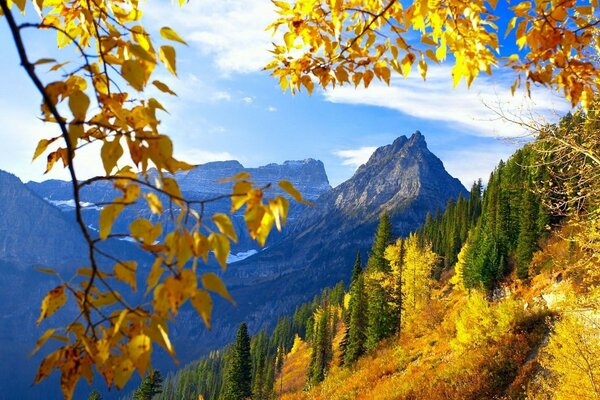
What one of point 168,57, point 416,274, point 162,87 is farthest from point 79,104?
point 416,274

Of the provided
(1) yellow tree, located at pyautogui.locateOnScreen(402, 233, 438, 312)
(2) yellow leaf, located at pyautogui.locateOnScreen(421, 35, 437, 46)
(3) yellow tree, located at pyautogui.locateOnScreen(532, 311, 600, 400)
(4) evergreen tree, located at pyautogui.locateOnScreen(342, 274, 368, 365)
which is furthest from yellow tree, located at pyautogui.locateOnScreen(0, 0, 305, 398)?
(4) evergreen tree, located at pyautogui.locateOnScreen(342, 274, 368, 365)

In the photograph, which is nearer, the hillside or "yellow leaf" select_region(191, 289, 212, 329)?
"yellow leaf" select_region(191, 289, 212, 329)

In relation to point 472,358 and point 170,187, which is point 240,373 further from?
point 170,187

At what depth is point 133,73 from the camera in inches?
62.8

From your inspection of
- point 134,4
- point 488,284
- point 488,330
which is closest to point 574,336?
point 488,330

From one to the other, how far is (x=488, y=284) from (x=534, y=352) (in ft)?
79.7

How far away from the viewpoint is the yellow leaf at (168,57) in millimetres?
1755

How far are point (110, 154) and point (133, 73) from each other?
31 cm

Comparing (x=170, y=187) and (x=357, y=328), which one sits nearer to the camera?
(x=170, y=187)

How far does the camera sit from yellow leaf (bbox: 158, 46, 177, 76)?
1755mm

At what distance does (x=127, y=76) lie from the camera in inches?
62.6

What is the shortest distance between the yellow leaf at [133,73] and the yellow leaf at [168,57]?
19cm

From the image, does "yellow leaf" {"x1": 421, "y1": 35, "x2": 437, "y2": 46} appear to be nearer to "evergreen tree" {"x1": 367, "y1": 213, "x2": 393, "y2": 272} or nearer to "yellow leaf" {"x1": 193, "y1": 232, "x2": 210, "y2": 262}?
"yellow leaf" {"x1": 193, "y1": 232, "x2": 210, "y2": 262}

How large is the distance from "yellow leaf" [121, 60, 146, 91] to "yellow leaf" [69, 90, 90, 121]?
20cm
